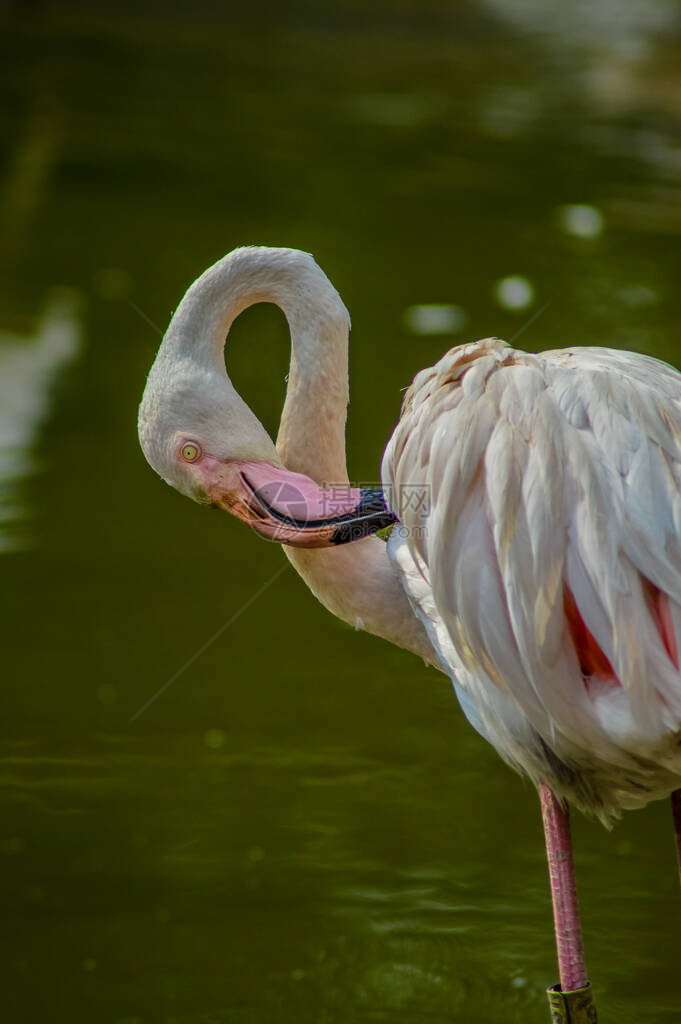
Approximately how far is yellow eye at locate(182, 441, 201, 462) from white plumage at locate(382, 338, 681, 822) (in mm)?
400

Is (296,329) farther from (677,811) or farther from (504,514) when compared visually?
(677,811)

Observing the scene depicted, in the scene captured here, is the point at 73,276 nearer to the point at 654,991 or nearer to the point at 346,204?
the point at 346,204

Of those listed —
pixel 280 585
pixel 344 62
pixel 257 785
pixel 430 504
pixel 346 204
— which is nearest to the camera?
pixel 430 504

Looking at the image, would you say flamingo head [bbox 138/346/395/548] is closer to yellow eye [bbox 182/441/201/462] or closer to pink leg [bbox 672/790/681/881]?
yellow eye [bbox 182/441/201/462]

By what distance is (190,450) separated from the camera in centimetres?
237

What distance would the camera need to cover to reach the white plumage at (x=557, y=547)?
1868mm

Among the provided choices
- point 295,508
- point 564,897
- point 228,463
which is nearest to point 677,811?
point 564,897

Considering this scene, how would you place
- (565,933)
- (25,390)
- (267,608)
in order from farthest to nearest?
(25,390) → (267,608) → (565,933)

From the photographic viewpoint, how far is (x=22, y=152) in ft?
25.1

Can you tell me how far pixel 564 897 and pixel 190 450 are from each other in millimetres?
1031

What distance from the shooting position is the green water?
266 centimetres

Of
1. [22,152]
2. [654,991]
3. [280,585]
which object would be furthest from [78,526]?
[22,152]

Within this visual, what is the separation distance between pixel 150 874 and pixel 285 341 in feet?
10.9

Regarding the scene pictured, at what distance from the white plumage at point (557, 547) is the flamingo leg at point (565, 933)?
0.12m
